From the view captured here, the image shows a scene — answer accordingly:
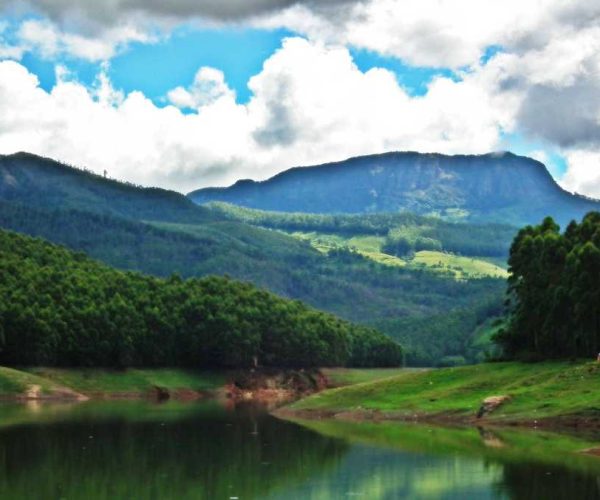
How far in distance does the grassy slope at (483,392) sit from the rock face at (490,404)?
2.33 ft

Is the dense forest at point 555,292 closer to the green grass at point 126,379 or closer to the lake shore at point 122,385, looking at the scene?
the lake shore at point 122,385

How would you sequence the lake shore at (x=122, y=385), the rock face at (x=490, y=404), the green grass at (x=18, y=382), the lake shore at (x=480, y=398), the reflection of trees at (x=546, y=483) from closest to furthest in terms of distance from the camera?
the reflection of trees at (x=546, y=483) → the lake shore at (x=480, y=398) → the rock face at (x=490, y=404) → the green grass at (x=18, y=382) → the lake shore at (x=122, y=385)

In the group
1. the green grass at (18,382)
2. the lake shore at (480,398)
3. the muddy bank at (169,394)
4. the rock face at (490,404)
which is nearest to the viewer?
the lake shore at (480,398)

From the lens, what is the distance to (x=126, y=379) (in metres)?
180

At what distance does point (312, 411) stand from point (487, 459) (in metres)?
54.2

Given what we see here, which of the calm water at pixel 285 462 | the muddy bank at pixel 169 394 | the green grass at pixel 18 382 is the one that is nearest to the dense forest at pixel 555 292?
the calm water at pixel 285 462

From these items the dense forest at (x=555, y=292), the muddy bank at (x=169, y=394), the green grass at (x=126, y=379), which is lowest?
the muddy bank at (x=169, y=394)

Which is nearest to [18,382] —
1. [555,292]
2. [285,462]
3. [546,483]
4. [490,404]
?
[490,404]

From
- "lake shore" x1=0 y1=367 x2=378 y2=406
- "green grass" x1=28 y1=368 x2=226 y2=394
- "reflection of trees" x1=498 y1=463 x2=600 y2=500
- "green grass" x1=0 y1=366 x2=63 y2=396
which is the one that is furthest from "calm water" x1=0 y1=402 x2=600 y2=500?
"green grass" x1=28 y1=368 x2=226 y2=394

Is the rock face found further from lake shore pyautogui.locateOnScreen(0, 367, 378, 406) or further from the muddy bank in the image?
lake shore pyautogui.locateOnScreen(0, 367, 378, 406)

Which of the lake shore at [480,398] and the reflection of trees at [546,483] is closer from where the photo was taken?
the reflection of trees at [546,483]

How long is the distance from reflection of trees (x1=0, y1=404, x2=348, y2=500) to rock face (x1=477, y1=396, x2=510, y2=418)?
55.7 ft

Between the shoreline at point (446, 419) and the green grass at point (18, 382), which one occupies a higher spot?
the green grass at point (18, 382)

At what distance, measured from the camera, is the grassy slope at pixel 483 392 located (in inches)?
3696
